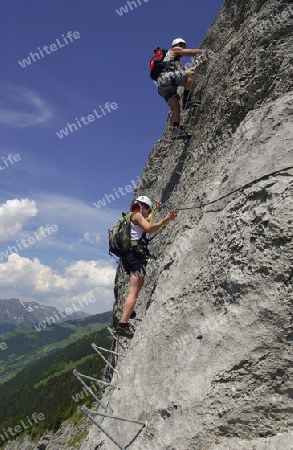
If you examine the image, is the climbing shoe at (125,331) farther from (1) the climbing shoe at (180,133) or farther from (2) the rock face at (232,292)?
(1) the climbing shoe at (180,133)

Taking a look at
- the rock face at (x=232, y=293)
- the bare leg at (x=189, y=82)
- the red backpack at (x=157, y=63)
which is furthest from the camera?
the bare leg at (x=189, y=82)

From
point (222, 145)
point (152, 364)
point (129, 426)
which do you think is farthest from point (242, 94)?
point (129, 426)

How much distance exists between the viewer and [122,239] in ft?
27.2

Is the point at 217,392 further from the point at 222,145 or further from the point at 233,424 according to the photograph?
the point at 222,145

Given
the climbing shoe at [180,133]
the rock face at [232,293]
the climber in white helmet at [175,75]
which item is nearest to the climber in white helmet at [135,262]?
the rock face at [232,293]

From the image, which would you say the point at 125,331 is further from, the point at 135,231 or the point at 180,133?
the point at 180,133

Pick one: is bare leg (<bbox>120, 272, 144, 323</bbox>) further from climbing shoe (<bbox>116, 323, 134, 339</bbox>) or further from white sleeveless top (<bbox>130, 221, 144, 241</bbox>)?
white sleeveless top (<bbox>130, 221, 144, 241</bbox>)

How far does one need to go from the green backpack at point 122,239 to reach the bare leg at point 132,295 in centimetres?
66

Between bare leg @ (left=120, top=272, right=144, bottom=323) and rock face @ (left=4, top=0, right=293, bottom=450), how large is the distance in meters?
0.55

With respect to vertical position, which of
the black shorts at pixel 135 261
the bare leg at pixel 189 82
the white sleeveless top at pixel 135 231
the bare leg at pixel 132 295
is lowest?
the bare leg at pixel 132 295

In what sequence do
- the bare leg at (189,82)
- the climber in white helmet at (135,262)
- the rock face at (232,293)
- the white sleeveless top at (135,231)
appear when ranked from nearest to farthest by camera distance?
1. the rock face at (232,293)
2. the climber in white helmet at (135,262)
3. the white sleeveless top at (135,231)
4. the bare leg at (189,82)

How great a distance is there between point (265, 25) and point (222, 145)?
2948 millimetres

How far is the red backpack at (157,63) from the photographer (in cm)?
1035

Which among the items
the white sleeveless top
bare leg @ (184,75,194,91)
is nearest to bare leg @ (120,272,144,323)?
the white sleeveless top
